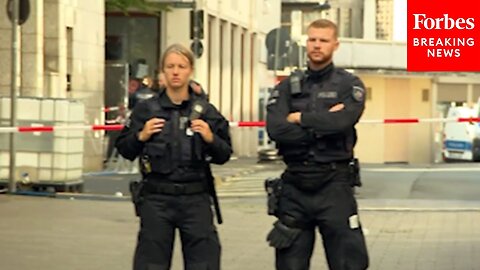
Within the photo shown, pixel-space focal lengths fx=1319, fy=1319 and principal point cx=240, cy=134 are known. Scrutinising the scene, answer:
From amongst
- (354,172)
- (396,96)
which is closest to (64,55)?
(354,172)

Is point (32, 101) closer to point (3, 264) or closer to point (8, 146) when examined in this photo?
point (8, 146)

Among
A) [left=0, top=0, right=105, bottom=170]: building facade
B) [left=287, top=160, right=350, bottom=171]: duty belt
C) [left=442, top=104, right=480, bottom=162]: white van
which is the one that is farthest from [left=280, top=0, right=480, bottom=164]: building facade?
[left=287, top=160, right=350, bottom=171]: duty belt

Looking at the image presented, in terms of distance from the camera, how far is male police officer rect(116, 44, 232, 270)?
25.2ft

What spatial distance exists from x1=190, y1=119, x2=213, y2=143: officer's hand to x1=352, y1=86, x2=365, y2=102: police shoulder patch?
874 millimetres

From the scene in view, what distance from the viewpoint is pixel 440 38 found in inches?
395

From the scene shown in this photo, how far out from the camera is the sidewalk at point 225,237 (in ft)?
36.7

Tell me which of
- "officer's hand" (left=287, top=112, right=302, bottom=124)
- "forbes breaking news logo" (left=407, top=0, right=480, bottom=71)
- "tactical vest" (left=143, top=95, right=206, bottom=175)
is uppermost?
"forbes breaking news logo" (left=407, top=0, right=480, bottom=71)

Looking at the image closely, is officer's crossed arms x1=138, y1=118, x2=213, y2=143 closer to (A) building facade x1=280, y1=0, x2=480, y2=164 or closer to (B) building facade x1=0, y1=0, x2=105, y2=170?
(B) building facade x1=0, y1=0, x2=105, y2=170

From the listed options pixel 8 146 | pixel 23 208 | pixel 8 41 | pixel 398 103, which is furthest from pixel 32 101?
pixel 398 103

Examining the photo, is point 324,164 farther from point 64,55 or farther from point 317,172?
point 64,55

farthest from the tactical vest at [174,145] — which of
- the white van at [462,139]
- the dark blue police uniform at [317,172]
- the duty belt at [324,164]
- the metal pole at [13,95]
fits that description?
the white van at [462,139]

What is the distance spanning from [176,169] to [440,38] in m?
3.14

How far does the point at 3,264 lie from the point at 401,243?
401 centimetres

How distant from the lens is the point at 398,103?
4688 centimetres
